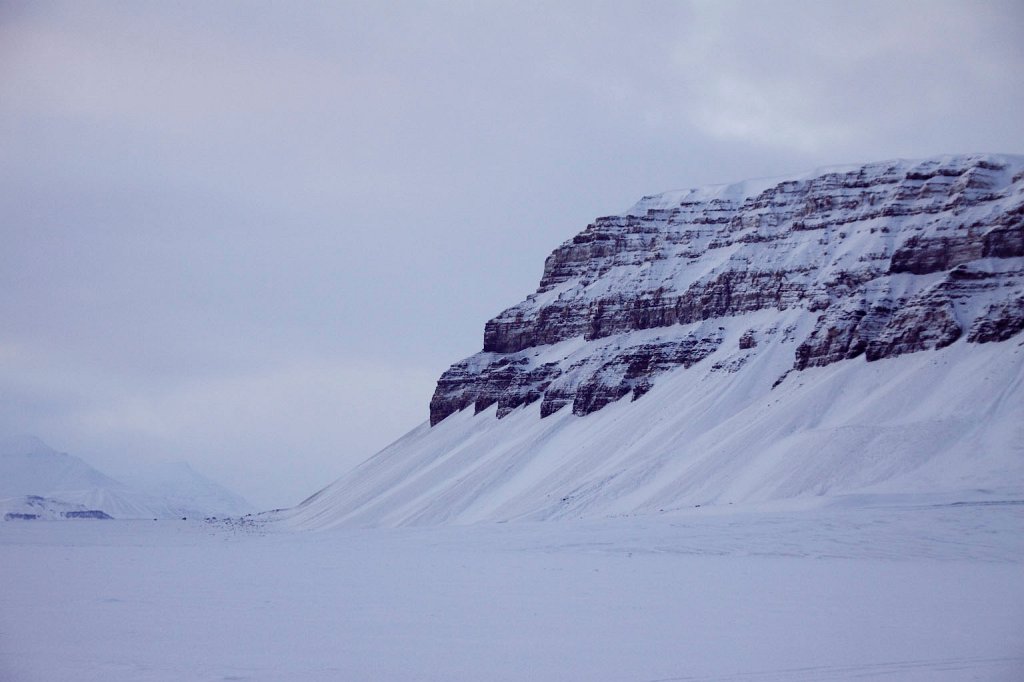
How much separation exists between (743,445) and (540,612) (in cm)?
5762

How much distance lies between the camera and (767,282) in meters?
119

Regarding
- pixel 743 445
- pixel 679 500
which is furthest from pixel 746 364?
pixel 679 500

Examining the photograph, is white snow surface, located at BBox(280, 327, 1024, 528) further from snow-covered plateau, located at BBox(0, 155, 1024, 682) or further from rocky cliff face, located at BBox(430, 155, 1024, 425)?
rocky cliff face, located at BBox(430, 155, 1024, 425)

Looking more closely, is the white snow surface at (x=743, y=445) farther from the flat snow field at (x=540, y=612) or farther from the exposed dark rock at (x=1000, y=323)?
the flat snow field at (x=540, y=612)

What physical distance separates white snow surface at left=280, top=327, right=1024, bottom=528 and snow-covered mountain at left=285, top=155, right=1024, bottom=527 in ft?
0.81

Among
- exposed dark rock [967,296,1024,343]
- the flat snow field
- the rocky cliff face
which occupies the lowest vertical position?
the flat snow field

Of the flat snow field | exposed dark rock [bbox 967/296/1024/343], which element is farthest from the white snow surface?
the flat snow field

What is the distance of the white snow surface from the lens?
65.6 meters

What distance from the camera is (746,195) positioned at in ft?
474

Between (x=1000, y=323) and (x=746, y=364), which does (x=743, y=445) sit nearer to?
(x=1000, y=323)

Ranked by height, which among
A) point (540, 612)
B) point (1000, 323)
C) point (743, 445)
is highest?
point (1000, 323)

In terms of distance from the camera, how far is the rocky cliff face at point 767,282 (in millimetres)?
91250

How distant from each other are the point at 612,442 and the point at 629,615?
7404cm

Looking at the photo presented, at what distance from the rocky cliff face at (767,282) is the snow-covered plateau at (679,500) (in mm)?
374
